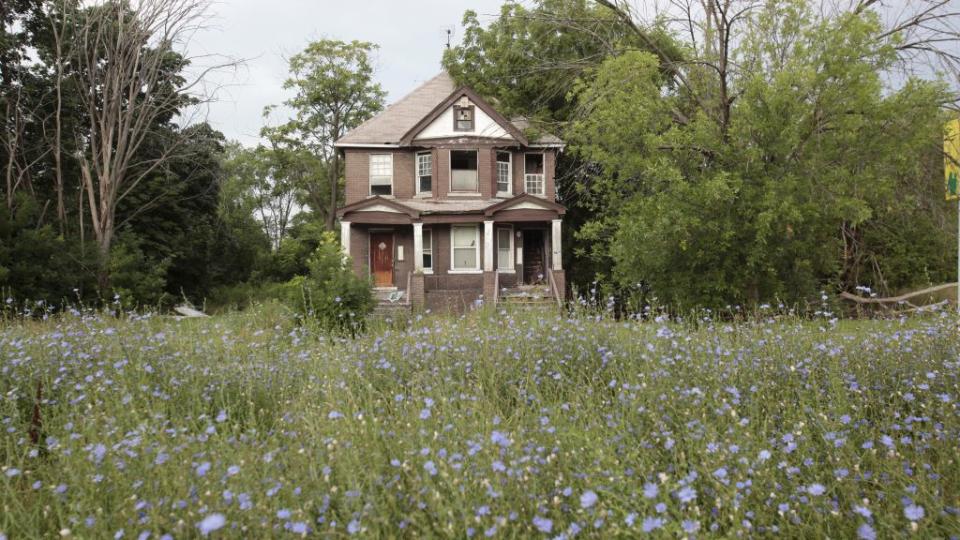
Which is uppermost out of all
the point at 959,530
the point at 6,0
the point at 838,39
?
the point at 6,0

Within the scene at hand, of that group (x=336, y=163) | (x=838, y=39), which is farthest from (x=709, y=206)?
(x=336, y=163)

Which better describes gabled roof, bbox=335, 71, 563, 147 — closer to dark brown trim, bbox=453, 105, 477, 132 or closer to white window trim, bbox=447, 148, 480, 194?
dark brown trim, bbox=453, 105, 477, 132

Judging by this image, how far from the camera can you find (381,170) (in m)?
22.7

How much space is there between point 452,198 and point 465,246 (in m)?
1.84

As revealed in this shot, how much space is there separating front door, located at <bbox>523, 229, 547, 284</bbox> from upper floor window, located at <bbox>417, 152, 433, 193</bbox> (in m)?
4.22

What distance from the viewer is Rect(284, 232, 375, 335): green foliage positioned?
11211 mm

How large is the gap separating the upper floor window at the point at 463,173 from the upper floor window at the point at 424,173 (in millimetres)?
797

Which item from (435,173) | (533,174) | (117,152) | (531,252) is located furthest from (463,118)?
(117,152)

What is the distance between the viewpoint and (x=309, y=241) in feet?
129

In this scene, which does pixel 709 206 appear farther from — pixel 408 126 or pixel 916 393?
pixel 408 126

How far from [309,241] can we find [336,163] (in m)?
9.20

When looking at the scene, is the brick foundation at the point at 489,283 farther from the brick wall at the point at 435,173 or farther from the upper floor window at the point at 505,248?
the brick wall at the point at 435,173

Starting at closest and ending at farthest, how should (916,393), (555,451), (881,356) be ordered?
(555,451) < (916,393) < (881,356)

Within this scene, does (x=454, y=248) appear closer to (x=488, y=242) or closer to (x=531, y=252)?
(x=488, y=242)
